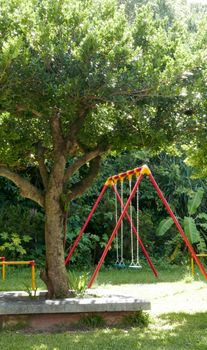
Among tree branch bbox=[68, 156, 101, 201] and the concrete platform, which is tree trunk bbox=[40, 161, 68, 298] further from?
the concrete platform

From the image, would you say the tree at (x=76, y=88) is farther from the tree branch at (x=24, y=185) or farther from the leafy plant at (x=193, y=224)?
the leafy plant at (x=193, y=224)

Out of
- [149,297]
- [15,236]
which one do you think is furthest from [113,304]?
[15,236]

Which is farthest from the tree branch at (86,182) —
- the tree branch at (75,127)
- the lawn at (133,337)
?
the lawn at (133,337)

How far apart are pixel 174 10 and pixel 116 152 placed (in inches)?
736

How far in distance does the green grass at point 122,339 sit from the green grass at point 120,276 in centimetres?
525

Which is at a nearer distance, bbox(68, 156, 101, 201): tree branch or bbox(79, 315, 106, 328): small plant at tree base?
bbox(79, 315, 106, 328): small plant at tree base

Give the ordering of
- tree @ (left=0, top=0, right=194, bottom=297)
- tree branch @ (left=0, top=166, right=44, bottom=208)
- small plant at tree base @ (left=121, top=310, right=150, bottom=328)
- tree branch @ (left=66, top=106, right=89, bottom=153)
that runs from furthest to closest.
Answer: tree branch @ (left=0, top=166, right=44, bottom=208), tree branch @ (left=66, top=106, right=89, bottom=153), small plant at tree base @ (left=121, top=310, right=150, bottom=328), tree @ (left=0, top=0, right=194, bottom=297)

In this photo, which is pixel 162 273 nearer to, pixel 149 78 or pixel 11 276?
pixel 11 276

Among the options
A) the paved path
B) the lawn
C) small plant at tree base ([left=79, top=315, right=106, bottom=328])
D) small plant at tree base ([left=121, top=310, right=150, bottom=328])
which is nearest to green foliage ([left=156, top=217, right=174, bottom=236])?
the paved path

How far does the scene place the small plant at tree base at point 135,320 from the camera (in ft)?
26.7

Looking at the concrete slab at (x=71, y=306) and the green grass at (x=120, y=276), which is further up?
the green grass at (x=120, y=276)

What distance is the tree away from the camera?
766 cm

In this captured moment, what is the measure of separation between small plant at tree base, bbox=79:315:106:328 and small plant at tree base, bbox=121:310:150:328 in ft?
1.04

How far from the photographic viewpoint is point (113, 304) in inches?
316
